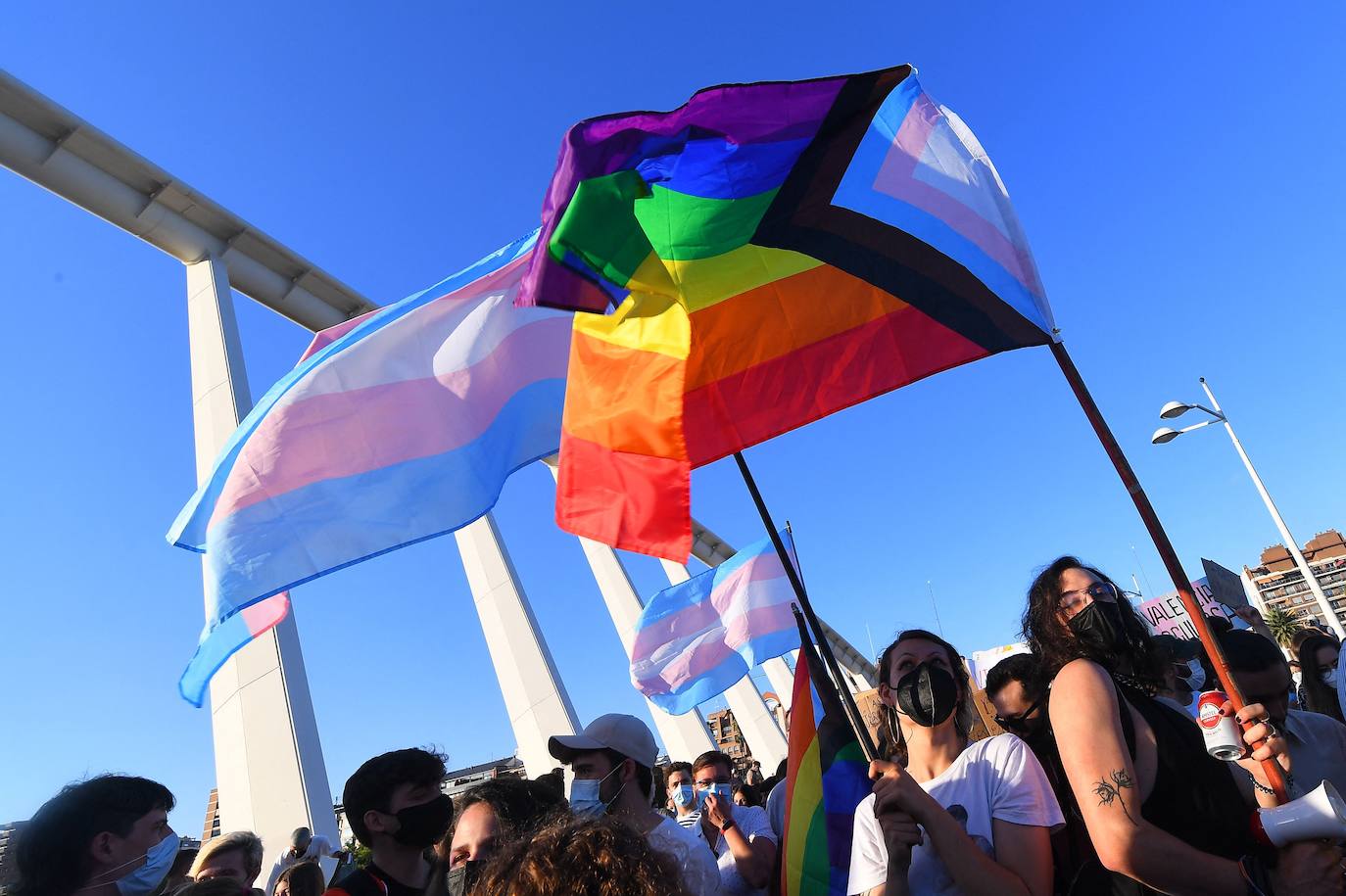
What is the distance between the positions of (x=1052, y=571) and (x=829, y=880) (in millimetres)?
1275

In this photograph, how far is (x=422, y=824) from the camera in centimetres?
318

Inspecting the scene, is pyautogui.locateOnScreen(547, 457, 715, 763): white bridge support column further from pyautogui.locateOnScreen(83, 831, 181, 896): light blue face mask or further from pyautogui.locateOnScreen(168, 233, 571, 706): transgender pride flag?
pyautogui.locateOnScreen(83, 831, 181, 896): light blue face mask

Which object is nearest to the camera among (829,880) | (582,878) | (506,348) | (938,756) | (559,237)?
(582,878)

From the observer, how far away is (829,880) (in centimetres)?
284

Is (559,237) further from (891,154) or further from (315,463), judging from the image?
(315,463)

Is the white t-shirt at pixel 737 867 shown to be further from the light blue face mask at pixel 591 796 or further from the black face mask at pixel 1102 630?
the black face mask at pixel 1102 630

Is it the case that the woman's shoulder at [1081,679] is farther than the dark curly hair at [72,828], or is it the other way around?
the dark curly hair at [72,828]

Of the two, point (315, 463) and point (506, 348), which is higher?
point (506, 348)

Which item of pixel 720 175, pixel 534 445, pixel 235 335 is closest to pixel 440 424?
pixel 534 445

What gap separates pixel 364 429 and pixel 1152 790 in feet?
11.8

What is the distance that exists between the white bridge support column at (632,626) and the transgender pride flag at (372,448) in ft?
32.3

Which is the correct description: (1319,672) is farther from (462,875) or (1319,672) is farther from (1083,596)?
(462,875)

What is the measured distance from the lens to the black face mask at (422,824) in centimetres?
316

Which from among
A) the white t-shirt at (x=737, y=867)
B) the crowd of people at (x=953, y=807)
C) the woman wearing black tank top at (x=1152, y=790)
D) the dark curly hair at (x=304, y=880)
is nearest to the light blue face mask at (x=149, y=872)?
the crowd of people at (x=953, y=807)
